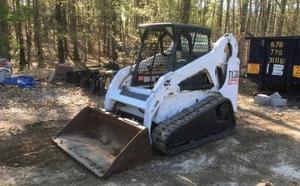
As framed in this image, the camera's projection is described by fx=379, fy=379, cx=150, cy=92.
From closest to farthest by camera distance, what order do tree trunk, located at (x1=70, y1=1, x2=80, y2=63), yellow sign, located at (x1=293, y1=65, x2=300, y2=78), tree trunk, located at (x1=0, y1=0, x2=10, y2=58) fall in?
yellow sign, located at (x1=293, y1=65, x2=300, y2=78) < tree trunk, located at (x1=0, y1=0, x2=10, y2=58) < tree trunk, located at (x1=70, y1=1, x2=80, y2=63)

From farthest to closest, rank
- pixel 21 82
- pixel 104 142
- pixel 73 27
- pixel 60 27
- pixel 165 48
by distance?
pixel 73 27, pixel 60 27, pixel 21 82, pixel 165 48, pixel 104 142

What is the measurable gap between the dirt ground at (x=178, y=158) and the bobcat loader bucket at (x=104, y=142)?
12cm

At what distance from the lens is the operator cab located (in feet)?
19.7

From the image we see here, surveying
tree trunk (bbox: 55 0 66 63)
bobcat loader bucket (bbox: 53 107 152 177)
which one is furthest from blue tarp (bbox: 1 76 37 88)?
tree trunk (bbox: 55 0 66 63)

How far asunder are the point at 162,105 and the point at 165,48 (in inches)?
59.1

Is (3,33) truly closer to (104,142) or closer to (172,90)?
(104,142)

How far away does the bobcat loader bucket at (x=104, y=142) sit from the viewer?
16.0 ft

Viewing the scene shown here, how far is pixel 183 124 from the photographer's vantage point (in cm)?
559

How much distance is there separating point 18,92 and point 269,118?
6367mm

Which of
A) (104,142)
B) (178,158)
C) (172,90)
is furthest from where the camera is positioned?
(172,90)

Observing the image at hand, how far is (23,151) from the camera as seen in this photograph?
558cm

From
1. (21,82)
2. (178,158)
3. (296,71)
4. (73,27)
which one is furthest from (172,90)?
(73,27)

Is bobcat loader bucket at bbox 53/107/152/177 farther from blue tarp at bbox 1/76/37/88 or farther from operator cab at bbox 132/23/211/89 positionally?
blue tarp at bbox 1/76/37/88

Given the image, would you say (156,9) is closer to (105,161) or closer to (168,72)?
(168,72)
